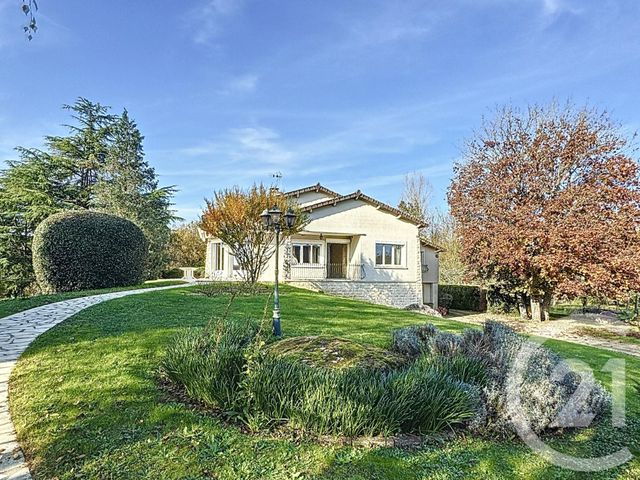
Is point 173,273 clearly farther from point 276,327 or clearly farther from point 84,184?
point 276,327

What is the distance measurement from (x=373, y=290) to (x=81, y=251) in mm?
14388

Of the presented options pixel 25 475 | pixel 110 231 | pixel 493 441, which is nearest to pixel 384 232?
pixel 110 231

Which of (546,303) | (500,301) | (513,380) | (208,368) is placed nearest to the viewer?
(208,368)

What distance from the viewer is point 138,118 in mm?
29438

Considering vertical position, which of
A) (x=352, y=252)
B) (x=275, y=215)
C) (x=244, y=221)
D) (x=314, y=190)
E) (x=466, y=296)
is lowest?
(x=466, y=296)

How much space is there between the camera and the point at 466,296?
81.5 feet

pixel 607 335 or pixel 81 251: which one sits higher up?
pixel 81 251

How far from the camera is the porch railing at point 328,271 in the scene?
20344mm

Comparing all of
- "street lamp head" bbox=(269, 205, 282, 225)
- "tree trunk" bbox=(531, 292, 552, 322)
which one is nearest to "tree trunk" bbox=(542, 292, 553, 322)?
"tree trunk" bbox=(531, 292, 552, 322)

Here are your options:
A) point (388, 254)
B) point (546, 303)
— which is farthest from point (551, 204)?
point (388, 254)

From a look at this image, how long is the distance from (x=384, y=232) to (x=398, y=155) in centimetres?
584

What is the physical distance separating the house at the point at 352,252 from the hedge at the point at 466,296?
329cm

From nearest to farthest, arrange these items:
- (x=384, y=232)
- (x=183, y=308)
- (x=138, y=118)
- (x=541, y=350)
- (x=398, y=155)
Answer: (x=541, y=350) < (x=183, y=308) < (x=384, y=232) < (x=398, y=155) < (x=138, y=118)

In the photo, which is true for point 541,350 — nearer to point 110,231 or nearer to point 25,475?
point 25,475
